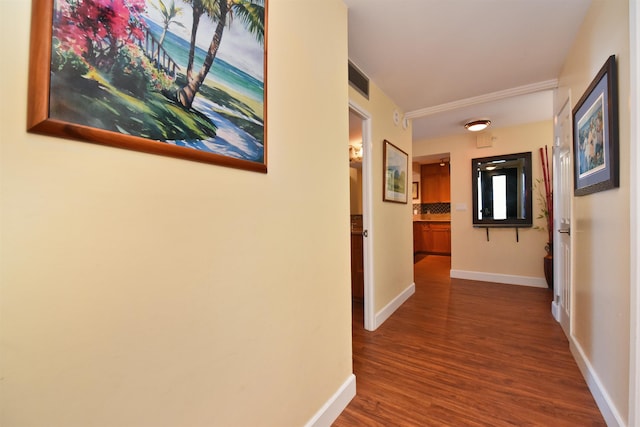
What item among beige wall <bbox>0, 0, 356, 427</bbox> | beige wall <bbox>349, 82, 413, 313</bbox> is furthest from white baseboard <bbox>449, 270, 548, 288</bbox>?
beige wall <bbox>0, 0, 356, 427</bbox>

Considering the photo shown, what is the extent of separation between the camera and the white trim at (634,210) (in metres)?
1.08

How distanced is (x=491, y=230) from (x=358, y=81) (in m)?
3.34

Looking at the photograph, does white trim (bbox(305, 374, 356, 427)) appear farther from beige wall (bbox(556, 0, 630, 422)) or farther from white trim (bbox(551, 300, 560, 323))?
white trim (bbox(551, 300, 560, 323))

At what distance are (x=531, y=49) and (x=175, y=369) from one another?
306 cm

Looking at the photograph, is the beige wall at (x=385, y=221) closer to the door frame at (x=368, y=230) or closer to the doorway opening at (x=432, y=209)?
the door frame at (x=368, y=230)

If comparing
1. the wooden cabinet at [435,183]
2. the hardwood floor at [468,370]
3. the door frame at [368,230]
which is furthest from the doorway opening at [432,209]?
the door frame at [368,230]

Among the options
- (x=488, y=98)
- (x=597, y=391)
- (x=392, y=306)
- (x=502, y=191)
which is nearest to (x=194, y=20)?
(x=597, y=391)

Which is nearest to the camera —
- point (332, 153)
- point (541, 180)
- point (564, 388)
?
point (332, 153)

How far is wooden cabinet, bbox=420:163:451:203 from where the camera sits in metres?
6.85

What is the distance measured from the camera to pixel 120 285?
0.68 m

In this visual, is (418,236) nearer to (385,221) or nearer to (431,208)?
(431,208)

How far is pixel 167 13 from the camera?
77cm

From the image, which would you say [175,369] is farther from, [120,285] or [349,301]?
[349,301]

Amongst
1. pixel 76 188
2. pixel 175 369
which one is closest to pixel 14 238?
pixel 76 188
